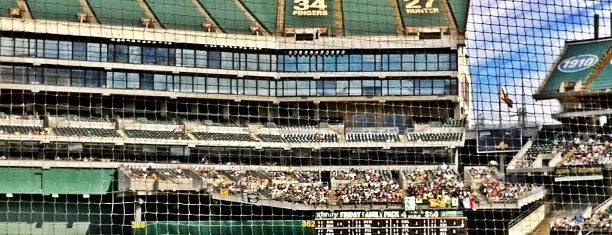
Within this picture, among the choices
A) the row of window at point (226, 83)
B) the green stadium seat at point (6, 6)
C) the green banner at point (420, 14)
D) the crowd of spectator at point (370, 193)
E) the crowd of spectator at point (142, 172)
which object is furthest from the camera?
the green banner at point (420, 14)

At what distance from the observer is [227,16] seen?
32.3m

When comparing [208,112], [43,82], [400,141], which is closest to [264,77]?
[208,112]

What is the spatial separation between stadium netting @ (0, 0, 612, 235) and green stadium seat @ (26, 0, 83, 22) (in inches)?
2.9

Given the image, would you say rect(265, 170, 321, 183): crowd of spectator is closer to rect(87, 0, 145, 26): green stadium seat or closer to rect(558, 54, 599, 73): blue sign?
rect(87, 0, 145, 26): green stadium seat

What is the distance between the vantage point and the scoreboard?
23.3m

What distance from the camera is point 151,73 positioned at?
99.1ft

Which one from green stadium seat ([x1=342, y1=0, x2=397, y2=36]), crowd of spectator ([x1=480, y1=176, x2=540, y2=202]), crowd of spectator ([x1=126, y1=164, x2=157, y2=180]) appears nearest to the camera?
crowd of spectator ([x1=126, y1=164, x2=157, y2=180])

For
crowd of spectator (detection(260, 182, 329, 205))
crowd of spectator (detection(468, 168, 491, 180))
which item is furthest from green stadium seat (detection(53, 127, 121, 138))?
crowd of spectator (detection(468, 168, 491, 180))

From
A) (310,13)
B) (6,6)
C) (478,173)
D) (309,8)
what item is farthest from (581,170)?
(6,6)

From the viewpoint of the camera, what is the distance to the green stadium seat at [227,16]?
1254 inches

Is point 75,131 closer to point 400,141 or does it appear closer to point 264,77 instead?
point 264,77

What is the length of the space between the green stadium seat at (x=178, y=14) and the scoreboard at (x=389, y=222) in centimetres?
1024

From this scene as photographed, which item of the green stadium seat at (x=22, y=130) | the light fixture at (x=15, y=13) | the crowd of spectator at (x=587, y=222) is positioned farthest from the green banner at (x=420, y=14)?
the green stadium seat at (x=22, y=130)

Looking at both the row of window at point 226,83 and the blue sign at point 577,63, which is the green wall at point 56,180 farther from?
the blue sign at point 577,63
